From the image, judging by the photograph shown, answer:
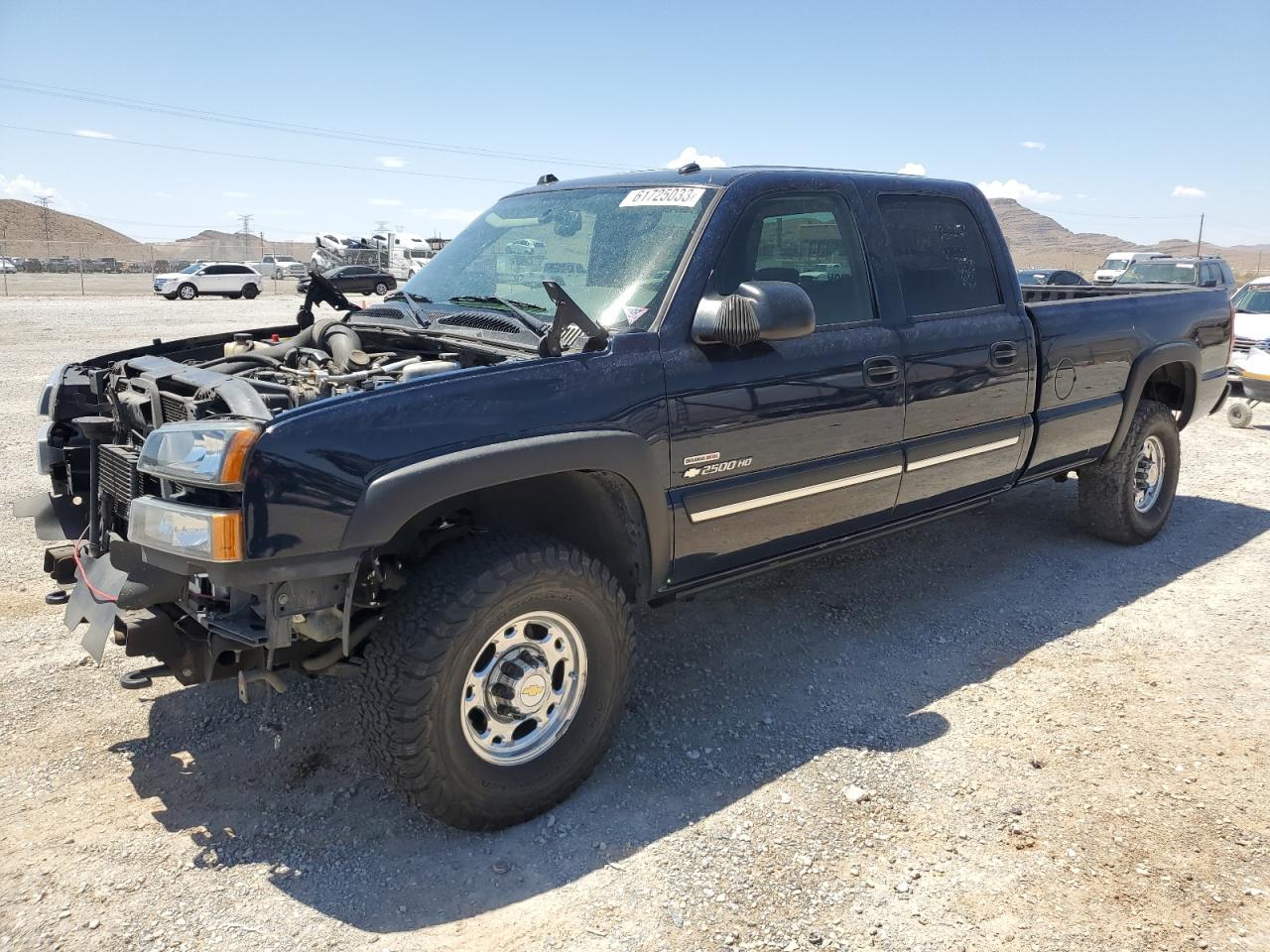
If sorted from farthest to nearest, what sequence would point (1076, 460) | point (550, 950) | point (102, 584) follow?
1. point (1076, 460)
2. point (102, 584)
3. point (550, 950)

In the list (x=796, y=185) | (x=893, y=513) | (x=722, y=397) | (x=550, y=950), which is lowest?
(x=550, y=950)

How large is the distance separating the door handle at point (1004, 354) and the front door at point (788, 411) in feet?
2.49

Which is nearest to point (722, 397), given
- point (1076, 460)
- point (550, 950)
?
point (550, 950)

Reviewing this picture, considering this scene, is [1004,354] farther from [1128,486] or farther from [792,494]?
[1128,486]

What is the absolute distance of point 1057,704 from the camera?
409 cm

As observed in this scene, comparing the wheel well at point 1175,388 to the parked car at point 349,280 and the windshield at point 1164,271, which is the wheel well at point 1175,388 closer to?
the parked car at point 349,280

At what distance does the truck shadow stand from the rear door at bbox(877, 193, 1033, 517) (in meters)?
0.74

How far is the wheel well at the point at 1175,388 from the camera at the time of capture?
20.4ft

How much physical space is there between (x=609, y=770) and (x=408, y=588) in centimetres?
107

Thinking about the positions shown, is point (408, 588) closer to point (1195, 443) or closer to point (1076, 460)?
point (1076, 460)

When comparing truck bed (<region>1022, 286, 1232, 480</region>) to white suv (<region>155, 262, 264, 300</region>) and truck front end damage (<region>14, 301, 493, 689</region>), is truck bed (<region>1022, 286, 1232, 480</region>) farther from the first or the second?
white suv (<region>155, 262, 264, 300</region>)

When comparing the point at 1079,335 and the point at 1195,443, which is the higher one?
the point at 1079,335

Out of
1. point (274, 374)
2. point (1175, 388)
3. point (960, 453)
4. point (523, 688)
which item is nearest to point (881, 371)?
point (960, 453)

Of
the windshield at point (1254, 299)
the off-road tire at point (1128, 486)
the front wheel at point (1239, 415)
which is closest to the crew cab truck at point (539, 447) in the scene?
the off-road tire at point (1128, 486)
